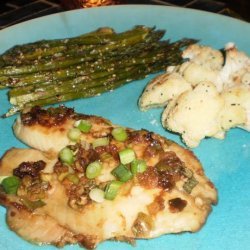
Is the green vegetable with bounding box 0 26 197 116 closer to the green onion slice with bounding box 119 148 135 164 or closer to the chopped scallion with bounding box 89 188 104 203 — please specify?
the green onion slice with bounding box 119 148 135 164

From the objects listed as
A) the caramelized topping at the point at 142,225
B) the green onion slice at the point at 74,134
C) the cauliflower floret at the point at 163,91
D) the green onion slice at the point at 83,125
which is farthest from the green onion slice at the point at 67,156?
the cauliflower floret at the point at 163,91

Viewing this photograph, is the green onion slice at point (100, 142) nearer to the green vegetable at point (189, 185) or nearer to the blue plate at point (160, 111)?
the blue plate at point (160, 111)

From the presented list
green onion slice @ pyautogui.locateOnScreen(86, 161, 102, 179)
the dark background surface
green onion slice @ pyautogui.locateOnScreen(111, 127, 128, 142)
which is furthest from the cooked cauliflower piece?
the dark background surface

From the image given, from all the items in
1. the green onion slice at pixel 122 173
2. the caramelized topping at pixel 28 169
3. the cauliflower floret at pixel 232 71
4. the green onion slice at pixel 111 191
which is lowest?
the caramelized topping at pixel 28 169

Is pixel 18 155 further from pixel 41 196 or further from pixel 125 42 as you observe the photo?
pixel 125 42

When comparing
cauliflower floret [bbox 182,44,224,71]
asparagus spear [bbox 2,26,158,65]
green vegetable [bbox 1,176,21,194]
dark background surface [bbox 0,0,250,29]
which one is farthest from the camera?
dark background surface [bbox 0,0,250,29]

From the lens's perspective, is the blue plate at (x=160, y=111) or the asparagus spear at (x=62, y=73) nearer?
the blue plate at (x=160, y=111)
